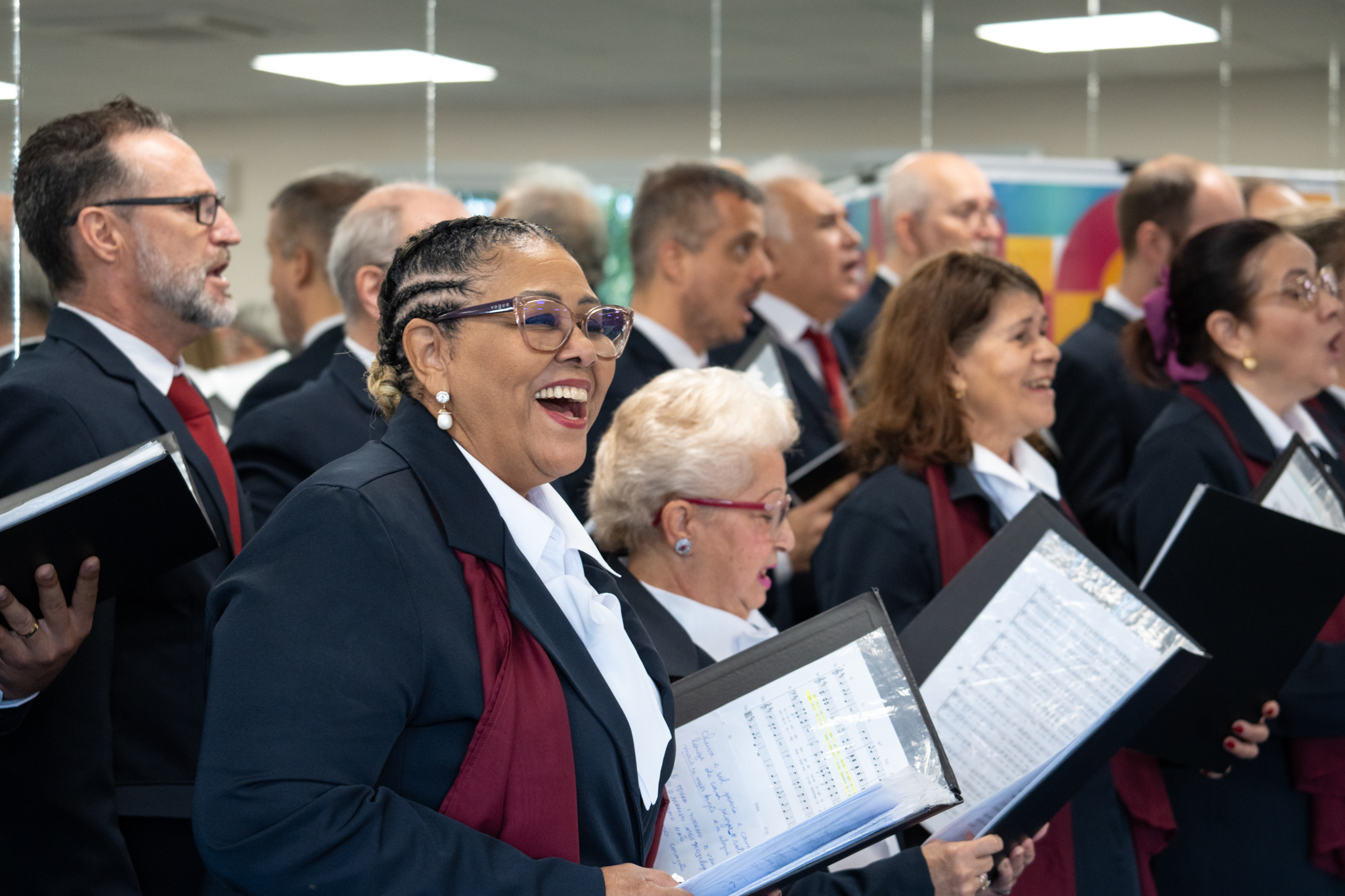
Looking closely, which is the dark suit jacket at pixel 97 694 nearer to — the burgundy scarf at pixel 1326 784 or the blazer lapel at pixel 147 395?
the blazer lapel at pixel 147 395

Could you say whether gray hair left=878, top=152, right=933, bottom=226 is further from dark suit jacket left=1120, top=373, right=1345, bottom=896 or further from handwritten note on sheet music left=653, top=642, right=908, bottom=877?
handwritten note on sheet music left=653, top=642, right=908, bottom=877

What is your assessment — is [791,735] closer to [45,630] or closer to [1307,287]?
[45,630]

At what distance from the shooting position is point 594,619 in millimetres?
1560

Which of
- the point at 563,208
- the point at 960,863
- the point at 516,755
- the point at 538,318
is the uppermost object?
the point at 563,208

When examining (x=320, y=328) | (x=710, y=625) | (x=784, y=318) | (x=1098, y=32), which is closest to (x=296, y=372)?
(x=320, y=328)

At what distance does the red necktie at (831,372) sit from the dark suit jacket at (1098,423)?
62 centimetres

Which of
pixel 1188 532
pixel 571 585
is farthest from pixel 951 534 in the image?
pixel 571 585

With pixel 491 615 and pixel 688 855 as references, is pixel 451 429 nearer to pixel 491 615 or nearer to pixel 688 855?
pixel 491 615

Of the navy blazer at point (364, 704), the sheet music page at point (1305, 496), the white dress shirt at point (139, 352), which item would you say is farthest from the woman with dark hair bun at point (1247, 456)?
the white dress shirt at point (139, 352)

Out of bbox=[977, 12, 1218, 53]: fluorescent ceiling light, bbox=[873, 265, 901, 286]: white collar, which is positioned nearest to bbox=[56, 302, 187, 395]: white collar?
bbox=[873, 265, 901, 286]: white collar

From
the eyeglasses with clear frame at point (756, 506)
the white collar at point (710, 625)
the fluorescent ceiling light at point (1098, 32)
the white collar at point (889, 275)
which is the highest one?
the fluorescent ceiling light at point (1098, 32)

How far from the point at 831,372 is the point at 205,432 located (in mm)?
2347

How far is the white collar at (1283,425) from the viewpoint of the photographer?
3207mm

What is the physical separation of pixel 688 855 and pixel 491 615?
1.75ft
